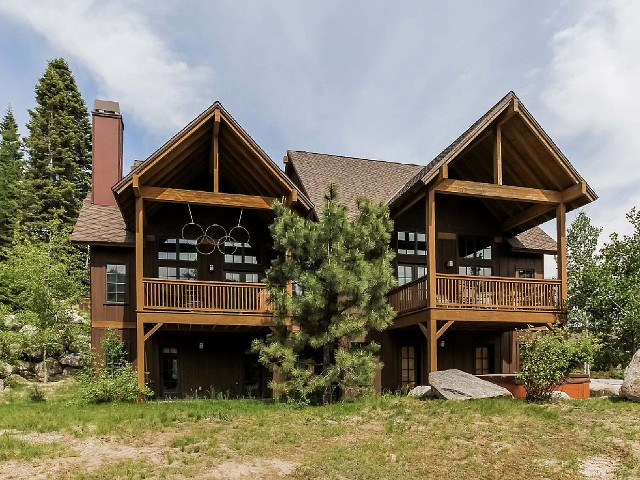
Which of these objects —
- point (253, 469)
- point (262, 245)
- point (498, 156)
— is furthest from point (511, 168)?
point (253, 469)

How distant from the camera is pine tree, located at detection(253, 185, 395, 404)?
43.9 feet

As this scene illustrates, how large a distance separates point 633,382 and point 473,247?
7.26 metres

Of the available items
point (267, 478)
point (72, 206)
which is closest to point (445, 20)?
point (267, 478)

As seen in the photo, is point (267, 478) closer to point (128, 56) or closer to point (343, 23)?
point (128, 56)

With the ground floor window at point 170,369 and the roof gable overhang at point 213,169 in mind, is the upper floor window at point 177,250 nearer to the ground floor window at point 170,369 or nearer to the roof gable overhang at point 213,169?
the roof gable overhang at point 213,169

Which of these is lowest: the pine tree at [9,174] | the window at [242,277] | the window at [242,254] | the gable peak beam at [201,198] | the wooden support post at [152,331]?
the wooden support post at [152,331]

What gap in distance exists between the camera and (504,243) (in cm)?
1948

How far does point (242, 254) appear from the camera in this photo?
→ 1828cm

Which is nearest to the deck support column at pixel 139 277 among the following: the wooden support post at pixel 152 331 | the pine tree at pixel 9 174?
the wooden support post at pixel 152 331

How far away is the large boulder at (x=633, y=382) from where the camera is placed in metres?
12.9

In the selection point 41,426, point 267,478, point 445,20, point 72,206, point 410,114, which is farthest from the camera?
point 72,206

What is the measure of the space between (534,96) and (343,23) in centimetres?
610

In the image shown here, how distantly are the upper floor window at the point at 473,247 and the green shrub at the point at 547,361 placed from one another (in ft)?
19.5

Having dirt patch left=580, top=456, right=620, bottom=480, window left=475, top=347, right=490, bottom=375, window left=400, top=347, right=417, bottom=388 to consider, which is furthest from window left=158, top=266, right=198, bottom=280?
dirt patch left=580, top=456, right=620, bottom=480
